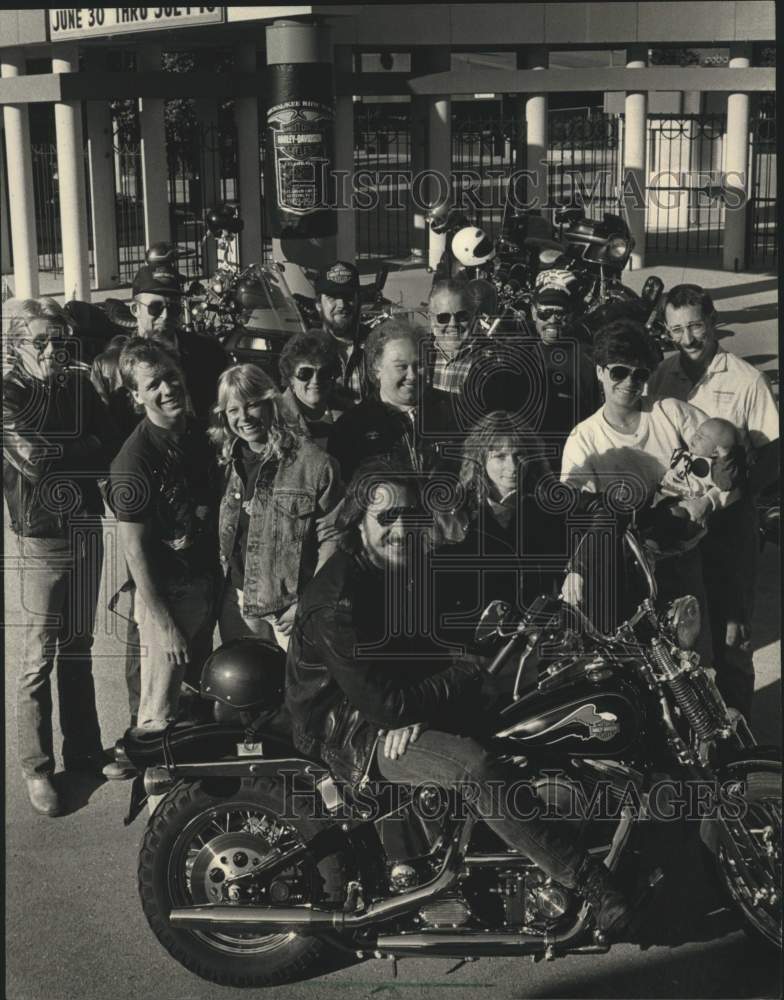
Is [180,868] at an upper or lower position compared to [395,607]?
lower

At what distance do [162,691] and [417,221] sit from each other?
18383 mm

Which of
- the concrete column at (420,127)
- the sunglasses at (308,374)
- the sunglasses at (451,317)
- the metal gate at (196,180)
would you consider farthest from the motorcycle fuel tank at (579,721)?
the concrete column at (420,127)

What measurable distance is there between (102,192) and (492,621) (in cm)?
1698

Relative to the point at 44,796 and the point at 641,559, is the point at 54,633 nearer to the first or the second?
the point at 44,796

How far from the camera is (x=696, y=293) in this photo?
5.43m

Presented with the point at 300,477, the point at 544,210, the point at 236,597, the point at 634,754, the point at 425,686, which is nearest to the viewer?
the point at 425,686

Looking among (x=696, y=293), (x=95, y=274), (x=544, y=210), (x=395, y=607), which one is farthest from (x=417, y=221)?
(x=395, y=607)

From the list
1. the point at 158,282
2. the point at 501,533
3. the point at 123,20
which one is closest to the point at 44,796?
the point at 501,533

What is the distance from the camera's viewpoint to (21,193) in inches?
683

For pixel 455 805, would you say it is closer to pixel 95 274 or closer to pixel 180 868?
pixel 180 868

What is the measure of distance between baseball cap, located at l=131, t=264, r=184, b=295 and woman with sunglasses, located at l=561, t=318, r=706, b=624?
8.08ft

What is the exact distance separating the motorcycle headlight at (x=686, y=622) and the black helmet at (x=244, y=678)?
1161 mm

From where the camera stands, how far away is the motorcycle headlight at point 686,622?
392 cm

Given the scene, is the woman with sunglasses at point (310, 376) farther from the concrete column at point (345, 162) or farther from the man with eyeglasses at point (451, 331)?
the concrete column at point (345, 162)
